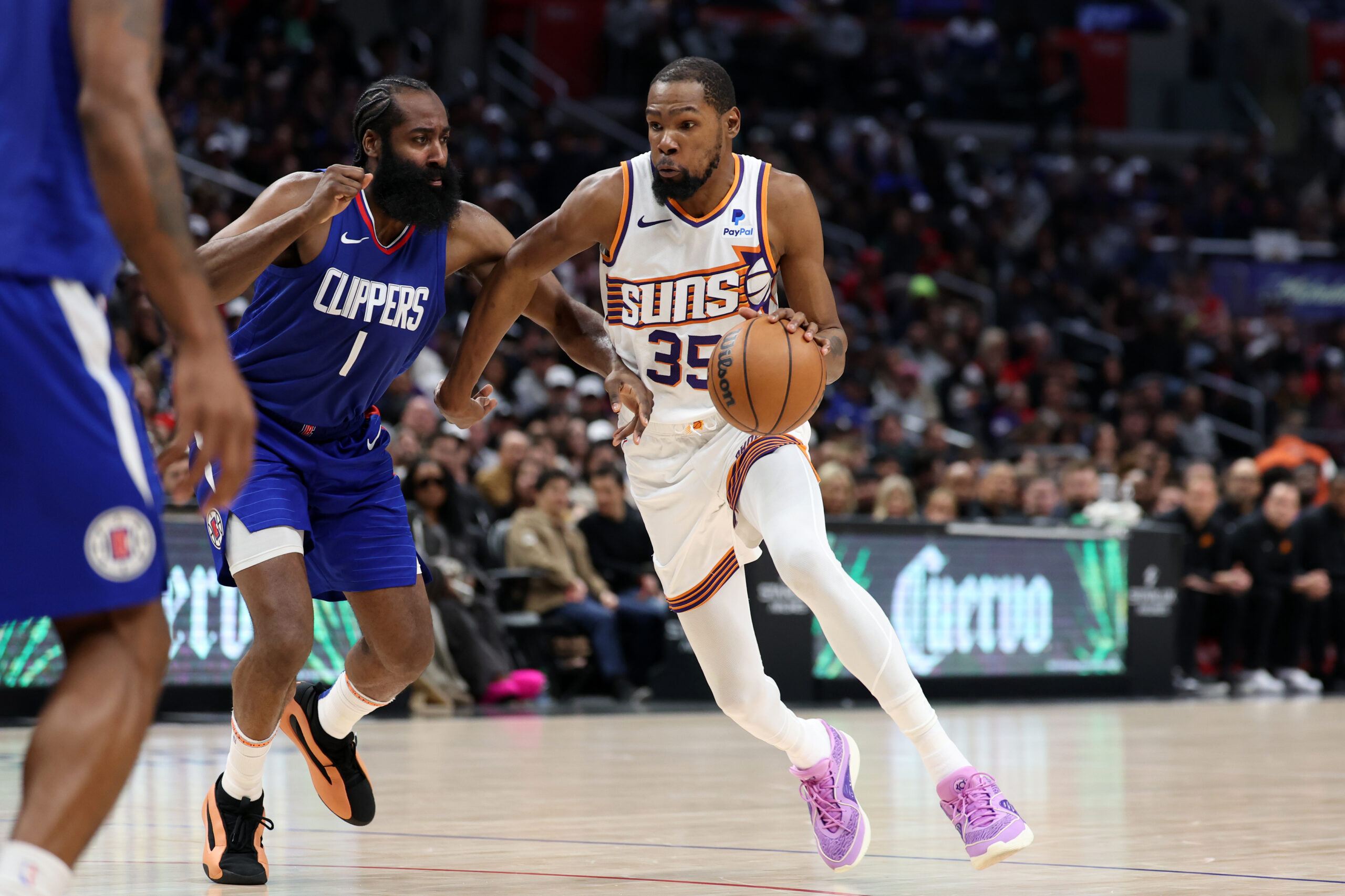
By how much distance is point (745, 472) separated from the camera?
5062 millimetres

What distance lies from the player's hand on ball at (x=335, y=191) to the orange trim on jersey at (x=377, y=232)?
0.45 meters

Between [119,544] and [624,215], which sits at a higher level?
[624,215]

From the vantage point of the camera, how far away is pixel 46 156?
8.45 ft

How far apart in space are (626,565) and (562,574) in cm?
70

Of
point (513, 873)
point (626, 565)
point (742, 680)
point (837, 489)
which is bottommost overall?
point (626, 565)

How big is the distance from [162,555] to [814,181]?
19.4 meters

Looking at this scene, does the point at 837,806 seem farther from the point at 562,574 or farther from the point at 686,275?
the point at 562,574

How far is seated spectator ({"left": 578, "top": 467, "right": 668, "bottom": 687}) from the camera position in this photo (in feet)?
40.4

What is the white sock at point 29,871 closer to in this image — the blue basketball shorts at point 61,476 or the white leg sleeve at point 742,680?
the blue basketball shorts at point 61,476

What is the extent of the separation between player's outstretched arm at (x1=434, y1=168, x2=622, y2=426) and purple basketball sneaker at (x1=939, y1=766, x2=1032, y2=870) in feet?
5.83

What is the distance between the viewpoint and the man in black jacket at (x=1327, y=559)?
1472cm

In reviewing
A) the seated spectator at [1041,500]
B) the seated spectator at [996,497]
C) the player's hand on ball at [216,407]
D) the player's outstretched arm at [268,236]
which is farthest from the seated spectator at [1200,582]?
the player's hand on ball at [216,407]

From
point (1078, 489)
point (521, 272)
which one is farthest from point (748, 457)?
point (1078, 489)

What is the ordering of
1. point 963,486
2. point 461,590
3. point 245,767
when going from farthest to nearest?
point 963,486 → point 461,590 → point 245,767
